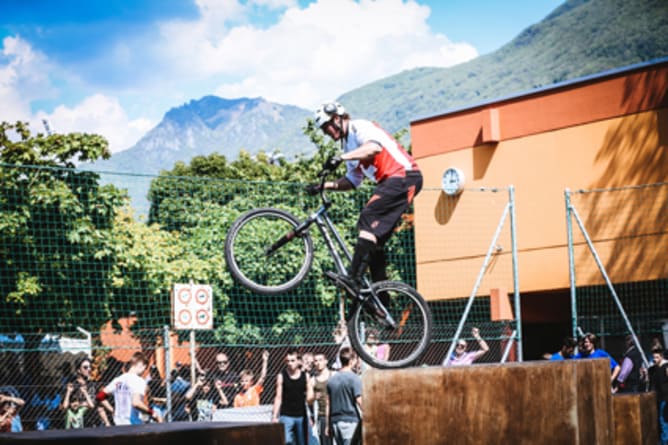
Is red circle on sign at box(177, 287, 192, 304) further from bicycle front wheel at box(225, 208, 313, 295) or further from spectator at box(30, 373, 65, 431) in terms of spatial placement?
bicycle front wheel at box(225, 208, 313, 295)

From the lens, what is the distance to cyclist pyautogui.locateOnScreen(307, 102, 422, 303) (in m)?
5.52

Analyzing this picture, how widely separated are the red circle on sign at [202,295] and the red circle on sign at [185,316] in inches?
8.6

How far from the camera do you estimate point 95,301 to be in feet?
39.4

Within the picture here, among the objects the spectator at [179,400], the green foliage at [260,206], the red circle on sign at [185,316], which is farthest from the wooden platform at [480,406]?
the green foliage at [260,206]

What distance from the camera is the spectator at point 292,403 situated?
8633mm

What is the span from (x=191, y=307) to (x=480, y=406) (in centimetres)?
668

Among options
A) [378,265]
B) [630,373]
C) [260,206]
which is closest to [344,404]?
[378,265]

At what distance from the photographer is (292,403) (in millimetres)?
8648

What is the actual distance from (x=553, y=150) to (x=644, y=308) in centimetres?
362

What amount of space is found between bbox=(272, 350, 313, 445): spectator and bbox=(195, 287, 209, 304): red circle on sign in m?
2.33

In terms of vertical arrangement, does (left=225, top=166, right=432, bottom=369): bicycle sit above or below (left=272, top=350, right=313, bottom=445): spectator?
above

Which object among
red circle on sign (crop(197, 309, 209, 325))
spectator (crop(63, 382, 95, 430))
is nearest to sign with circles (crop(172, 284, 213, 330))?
red circle on sign (crop(197, 309, 209, 325))

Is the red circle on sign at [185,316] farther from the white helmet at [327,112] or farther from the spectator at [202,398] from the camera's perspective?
the white helmet at [327,112]

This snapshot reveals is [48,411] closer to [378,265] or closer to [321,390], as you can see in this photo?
[321,390]
